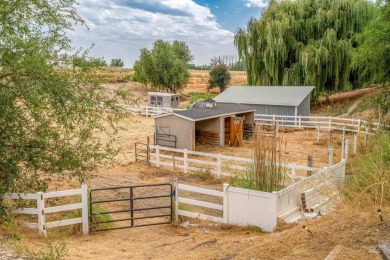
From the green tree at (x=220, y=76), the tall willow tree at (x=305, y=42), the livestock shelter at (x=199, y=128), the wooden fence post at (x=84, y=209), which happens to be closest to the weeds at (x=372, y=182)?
the wooden fence post at (x=84, y=209)

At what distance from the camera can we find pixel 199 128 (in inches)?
799

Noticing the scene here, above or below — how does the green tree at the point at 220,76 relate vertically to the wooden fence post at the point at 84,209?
above

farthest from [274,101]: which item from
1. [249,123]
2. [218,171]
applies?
[218,171]

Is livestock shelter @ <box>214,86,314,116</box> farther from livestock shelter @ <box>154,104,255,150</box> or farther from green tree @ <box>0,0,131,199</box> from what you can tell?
green tree @ <box>0,0,131,199</box>

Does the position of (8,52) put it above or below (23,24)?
below

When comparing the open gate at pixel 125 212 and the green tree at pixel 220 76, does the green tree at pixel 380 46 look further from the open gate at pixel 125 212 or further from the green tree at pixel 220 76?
the green tree at pixel 220 76

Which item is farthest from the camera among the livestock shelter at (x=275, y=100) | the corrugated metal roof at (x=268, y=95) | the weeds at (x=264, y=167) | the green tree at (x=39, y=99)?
the corrugated metal roof at (x=268, y=95)

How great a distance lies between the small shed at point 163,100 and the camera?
3381cm

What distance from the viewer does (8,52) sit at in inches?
287

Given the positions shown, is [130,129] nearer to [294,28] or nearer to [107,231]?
[294,28]

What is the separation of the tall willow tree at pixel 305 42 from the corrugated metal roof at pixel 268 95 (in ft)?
8.23

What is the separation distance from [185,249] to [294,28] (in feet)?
87.8

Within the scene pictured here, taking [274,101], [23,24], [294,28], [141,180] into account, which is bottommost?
[141,180]

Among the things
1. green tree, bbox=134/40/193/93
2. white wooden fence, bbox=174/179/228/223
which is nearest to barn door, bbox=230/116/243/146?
white wooden fence, bbox=174/179/228/223
